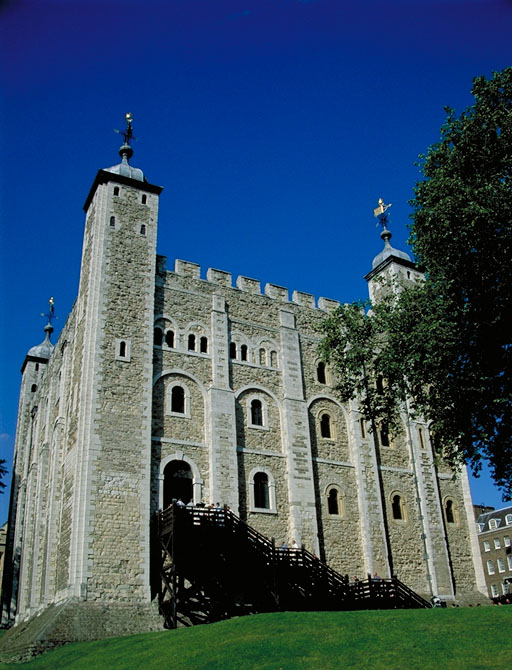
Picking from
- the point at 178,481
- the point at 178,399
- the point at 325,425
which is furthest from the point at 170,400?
the point at 325,425

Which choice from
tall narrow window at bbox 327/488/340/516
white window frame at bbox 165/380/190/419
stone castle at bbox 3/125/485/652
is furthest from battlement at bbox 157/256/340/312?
tall narrow window at bbox 327/488/340/516

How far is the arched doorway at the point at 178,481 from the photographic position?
79.7 feet

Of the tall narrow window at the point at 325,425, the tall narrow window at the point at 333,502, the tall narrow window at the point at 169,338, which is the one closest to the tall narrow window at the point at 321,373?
the tall narrow window at the point at 325,425

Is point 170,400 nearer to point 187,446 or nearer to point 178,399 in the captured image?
point 178,399

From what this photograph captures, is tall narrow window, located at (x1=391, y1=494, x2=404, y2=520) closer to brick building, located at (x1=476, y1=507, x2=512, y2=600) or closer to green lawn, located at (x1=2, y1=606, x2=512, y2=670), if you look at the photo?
green lawn, located at (x1=2, y1=606, x2=512, y2=670)

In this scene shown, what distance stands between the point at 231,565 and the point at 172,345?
961cm

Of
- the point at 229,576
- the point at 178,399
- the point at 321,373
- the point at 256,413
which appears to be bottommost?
the point at 229,576

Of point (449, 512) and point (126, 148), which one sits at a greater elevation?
point (126, 148)

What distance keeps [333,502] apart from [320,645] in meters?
14.4

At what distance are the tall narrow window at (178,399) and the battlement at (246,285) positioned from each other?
18.0 ft

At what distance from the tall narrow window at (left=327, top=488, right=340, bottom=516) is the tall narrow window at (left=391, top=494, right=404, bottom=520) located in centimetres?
299

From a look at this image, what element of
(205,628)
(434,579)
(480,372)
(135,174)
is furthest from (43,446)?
(480,372)

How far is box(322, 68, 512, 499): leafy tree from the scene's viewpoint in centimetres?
1836

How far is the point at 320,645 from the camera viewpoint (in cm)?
1377
